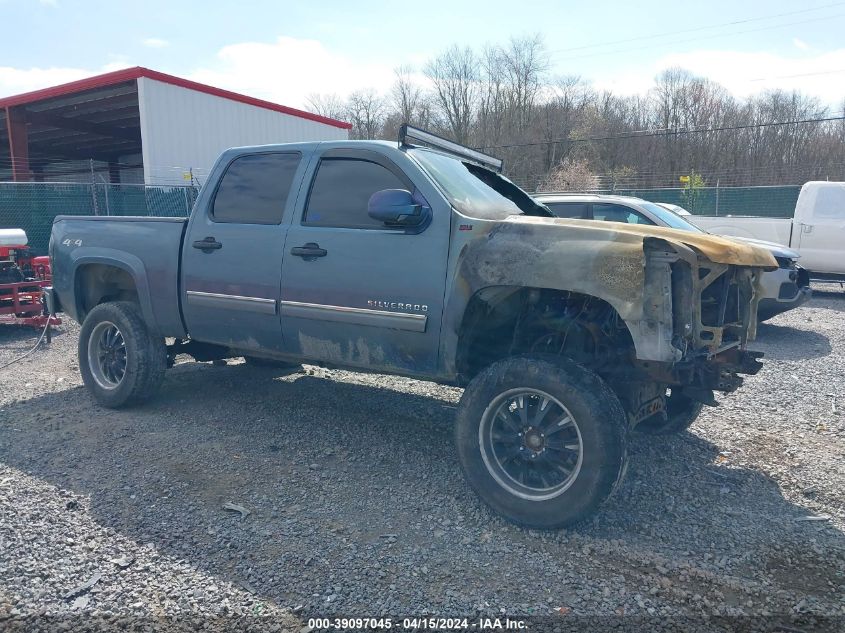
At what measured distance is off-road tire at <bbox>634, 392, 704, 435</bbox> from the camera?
4977mm

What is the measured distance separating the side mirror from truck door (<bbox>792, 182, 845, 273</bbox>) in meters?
11.1

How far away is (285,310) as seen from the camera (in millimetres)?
4680

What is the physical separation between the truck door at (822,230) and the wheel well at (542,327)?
1061 cm

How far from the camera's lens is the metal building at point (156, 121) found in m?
18.6

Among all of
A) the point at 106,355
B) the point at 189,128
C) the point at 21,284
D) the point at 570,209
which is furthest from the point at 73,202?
the point at 570,209

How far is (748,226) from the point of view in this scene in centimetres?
1234

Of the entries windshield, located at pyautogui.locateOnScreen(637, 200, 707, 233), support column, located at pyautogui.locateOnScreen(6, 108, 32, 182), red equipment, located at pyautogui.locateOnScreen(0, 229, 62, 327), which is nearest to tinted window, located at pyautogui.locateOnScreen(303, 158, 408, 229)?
windshield, located at pyautogui.locateOnScreen(637, 200, 707, 233)

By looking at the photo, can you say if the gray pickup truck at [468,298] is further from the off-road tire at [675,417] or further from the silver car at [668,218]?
the silver car at [668,218]

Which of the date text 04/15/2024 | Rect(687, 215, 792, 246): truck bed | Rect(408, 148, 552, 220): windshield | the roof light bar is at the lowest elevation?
the date text 04/15/2024

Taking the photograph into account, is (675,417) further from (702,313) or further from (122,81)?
(122,81)

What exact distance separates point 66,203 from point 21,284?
6.83 metres

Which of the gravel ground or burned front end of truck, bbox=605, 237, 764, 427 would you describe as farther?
burned front end of truck, bbox=605, 237, 764, 427

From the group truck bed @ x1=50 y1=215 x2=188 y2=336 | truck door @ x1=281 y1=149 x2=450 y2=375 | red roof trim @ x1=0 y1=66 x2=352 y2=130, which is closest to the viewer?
truck door @ x1=281 y1=149 x2=450 y2=375

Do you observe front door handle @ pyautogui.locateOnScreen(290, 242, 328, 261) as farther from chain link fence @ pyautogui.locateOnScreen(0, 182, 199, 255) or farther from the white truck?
the white truck
